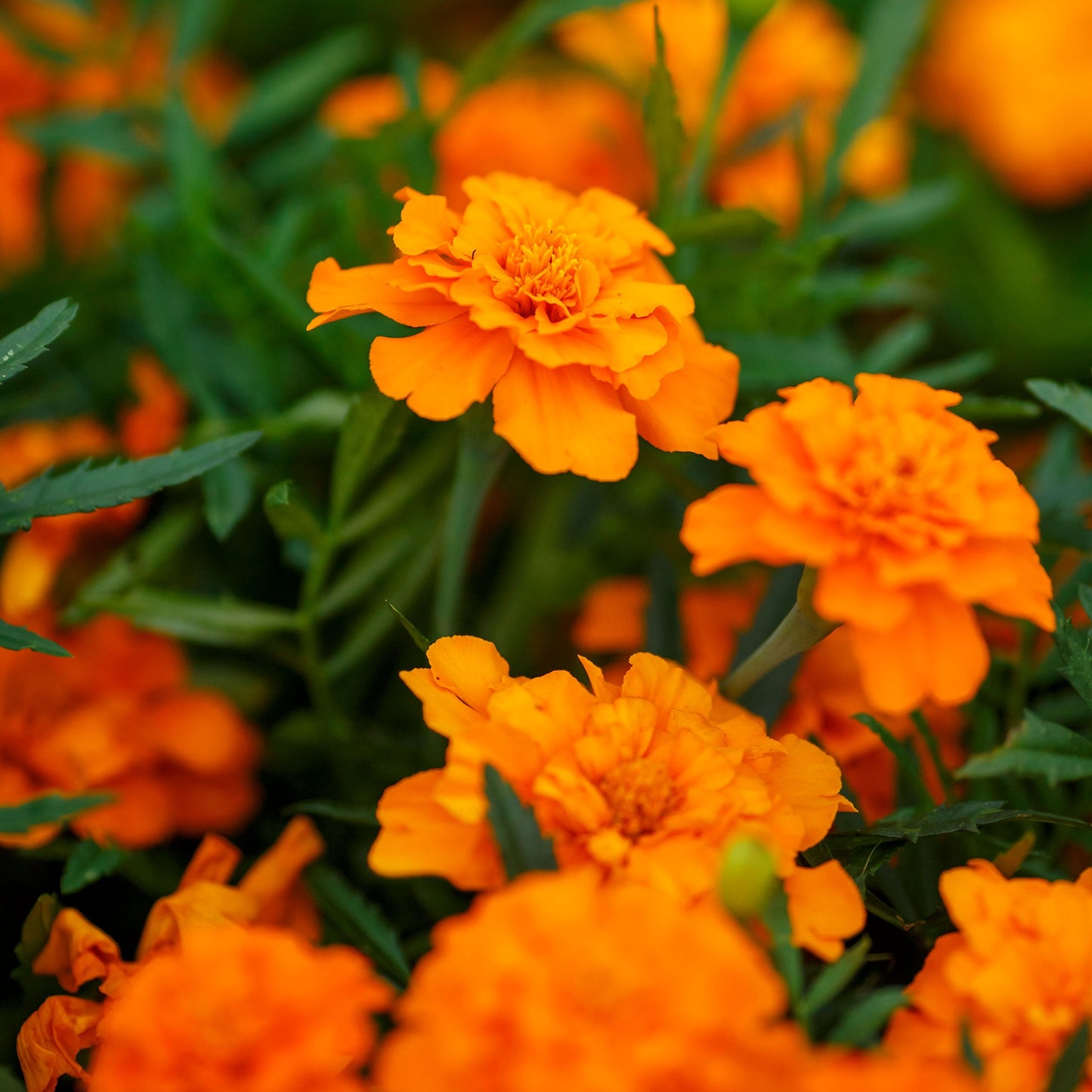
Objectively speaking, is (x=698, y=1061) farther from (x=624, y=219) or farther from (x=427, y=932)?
(x=624, y=219)

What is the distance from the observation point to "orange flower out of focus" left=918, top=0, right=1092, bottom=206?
3.04ft

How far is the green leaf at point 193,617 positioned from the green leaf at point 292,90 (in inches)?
16.5

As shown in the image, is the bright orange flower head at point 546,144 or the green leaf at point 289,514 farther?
the bright orange flower head at point 546,144

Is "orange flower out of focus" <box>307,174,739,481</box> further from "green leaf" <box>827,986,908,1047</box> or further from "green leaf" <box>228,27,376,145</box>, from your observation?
"green leaf" <box>228,27,376,145</box>

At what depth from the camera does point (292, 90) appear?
31.0 inches

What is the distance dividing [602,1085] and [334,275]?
0.30 meters

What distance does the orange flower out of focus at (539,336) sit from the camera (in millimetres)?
394

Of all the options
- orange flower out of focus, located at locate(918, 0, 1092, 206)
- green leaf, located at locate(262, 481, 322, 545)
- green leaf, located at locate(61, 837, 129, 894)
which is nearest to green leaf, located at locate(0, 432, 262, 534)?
green leaf, located at locate(262, 481, 322, 545)

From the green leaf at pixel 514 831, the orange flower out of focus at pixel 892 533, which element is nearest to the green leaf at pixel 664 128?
the orange flower out of focus at pixel 892 533

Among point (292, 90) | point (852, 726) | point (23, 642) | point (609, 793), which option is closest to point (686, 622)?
point (852, 726)

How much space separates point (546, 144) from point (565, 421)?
0.42 meters

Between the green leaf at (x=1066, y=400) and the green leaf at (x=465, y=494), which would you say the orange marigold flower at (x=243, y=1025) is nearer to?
the green leaf at (x=465, y=494)

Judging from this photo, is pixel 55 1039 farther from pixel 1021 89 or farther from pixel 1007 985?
pixel 1021 89

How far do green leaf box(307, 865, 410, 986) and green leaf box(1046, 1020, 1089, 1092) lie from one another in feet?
0.74
